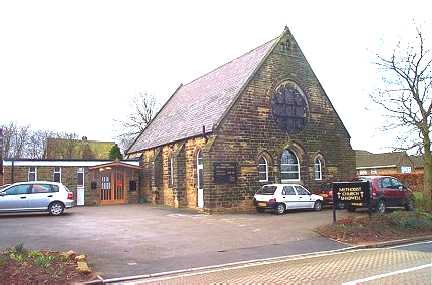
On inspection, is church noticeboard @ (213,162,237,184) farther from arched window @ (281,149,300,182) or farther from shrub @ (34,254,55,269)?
shrub @ (34,254,55,269)

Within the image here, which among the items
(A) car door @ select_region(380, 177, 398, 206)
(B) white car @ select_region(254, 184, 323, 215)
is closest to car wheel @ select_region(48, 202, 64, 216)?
(B) white car @ select_region(254, 184, 323, 215)

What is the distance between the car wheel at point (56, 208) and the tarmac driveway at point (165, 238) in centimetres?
139

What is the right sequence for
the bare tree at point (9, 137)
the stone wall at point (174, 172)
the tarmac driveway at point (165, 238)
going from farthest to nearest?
the bare tree at point (9, 137)
the stone wall at point (174, 172)
the tarmac driveway at point (165, 238)

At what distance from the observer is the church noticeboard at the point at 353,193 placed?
645 inches

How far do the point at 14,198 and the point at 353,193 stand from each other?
50.9ft

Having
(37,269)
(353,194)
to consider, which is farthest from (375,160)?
(37,269)

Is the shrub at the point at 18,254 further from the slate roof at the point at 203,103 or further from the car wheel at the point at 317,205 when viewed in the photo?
the car wheel at the point at 317,205

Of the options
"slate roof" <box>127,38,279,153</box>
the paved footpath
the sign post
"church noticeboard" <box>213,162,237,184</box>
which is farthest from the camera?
"slate roof" <box>127,38,279,153</box>

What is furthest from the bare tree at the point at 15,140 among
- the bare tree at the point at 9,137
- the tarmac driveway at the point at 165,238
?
the tarmac driveway at the point at 165,238

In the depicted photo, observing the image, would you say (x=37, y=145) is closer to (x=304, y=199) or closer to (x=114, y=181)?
(x=114, y=181)

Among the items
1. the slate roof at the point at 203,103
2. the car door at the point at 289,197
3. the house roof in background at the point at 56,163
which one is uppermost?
the slate roof at the point at 203,103

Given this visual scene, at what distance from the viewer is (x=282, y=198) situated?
21.3 m

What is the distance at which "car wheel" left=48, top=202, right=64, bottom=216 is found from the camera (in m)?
21.2

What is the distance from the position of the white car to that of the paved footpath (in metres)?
9.34
